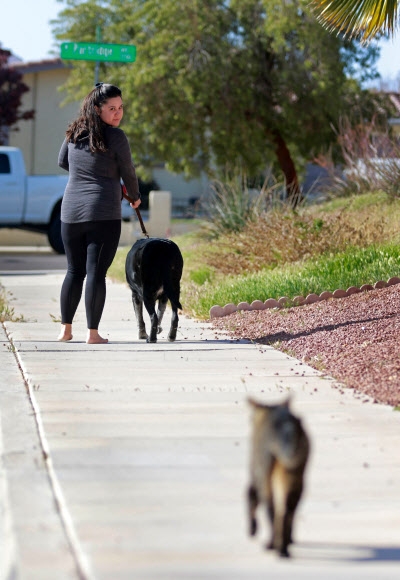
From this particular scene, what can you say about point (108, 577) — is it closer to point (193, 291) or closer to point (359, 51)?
point (193, 291)

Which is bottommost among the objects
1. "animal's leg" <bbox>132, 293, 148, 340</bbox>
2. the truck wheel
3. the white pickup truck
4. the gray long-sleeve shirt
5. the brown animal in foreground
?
the truck wheel

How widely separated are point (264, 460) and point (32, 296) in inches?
415

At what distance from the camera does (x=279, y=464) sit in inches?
147

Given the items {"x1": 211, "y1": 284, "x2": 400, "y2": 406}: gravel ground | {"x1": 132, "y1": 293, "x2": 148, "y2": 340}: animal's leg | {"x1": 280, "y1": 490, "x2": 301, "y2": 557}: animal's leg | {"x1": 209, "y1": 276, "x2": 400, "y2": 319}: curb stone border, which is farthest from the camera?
{"x1": 209, "y1": 276, "x2": 400, "y2": 319}: curb stone border

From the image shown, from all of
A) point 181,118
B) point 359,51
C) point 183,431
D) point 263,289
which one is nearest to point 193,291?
point 263,289

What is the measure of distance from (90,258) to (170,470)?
3918mm

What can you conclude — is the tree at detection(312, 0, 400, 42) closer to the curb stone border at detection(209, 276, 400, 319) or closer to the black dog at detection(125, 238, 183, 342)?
the curb stone border at detection(209, 276, 400, 319)

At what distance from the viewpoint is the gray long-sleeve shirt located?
8.69 m

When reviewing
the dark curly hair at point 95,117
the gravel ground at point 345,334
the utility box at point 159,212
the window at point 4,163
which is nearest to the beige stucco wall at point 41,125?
the utility box at point 159,212

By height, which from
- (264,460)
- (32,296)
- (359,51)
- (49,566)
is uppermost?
(359,51)

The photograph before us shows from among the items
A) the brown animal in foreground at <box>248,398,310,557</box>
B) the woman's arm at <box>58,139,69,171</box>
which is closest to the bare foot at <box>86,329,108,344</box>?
the woman's arm at <box>58,139,69,171</box>

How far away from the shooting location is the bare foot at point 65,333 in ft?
30.0

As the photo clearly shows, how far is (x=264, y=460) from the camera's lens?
12.3 feet

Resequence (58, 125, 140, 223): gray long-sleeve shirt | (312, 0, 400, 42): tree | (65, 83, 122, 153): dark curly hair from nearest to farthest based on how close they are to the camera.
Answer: (65, 83, 122, 153): dark curly hair → (58, 125, 140, 223): gray long-sleeve shirt → (312, 0, 400, 42): tree
